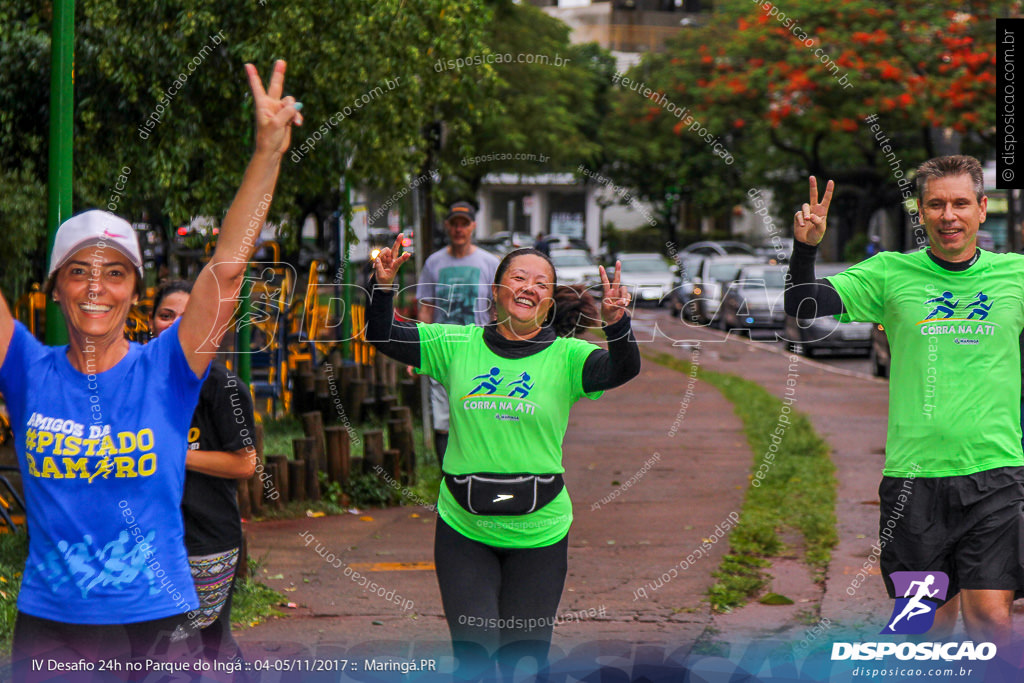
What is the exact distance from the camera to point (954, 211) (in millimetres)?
4188

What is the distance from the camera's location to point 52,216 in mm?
5594

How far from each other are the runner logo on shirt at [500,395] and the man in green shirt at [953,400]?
92 cm

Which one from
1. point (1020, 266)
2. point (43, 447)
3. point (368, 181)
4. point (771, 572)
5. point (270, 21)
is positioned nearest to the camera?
point (43, 447)

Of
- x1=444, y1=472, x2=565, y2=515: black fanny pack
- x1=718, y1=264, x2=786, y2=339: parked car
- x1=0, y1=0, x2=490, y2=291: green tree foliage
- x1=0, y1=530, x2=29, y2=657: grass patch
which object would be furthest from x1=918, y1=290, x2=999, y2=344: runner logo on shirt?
x1=718, y1=264, x2=786, y2=339: parked car

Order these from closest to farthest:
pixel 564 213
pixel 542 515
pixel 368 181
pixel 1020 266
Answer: pixel 542 515 → pixel 1020 266 → pixel 368 181 → pixel 564 213

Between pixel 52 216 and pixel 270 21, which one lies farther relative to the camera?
pixel 270 21

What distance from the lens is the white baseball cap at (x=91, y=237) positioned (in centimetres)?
298

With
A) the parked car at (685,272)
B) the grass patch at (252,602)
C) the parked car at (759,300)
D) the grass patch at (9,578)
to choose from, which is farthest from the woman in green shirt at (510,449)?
the parked car at (685,272)

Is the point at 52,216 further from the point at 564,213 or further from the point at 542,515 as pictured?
the point at 564,213

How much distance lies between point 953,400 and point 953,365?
0.38 feet

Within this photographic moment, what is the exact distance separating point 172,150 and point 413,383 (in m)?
4.57

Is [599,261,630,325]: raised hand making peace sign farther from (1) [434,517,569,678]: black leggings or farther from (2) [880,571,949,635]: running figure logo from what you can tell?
(2) [880,571,949,635]: running figure logo

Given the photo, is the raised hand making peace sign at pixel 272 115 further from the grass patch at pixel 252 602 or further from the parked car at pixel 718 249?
the parked car at pixel 718 249

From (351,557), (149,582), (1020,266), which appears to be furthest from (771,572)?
(149,582)
